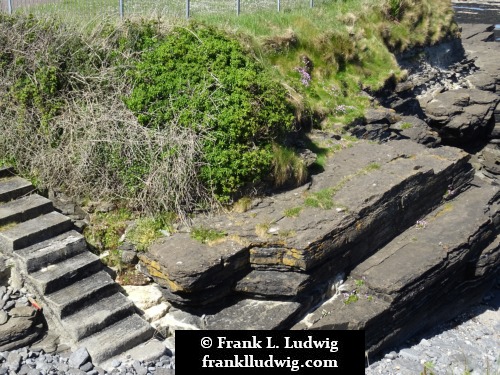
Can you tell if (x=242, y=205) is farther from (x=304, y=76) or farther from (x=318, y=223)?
(x=304, y=76)

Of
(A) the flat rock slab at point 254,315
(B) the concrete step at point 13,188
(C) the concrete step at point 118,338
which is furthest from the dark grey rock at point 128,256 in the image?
(B) the concrete step at point 13,188

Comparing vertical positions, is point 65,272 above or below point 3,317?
above

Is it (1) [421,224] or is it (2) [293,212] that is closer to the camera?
(2) [293,212]

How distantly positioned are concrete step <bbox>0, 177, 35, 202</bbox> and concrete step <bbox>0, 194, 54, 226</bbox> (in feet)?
0.34

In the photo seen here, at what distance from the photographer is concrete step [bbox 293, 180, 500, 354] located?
29.8ft

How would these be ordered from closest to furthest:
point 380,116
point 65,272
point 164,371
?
point 164,371, point 65,272, point 380,116

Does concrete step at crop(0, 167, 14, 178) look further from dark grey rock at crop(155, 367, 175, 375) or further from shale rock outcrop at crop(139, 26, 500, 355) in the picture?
dark grey rock at crop(155, 367, 175, 375)

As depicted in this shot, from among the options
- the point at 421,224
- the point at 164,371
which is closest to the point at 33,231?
the point at 164,371

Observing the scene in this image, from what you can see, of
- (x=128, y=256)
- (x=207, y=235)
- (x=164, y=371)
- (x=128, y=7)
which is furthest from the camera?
(x=128, y=7)

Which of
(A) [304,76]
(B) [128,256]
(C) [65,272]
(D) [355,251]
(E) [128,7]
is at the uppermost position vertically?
(E) [128,7]

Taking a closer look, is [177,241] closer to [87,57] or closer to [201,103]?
[201,103]

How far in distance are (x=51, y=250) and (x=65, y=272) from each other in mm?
360

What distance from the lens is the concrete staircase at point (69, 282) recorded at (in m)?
7.57

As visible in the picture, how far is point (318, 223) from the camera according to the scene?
888cm
